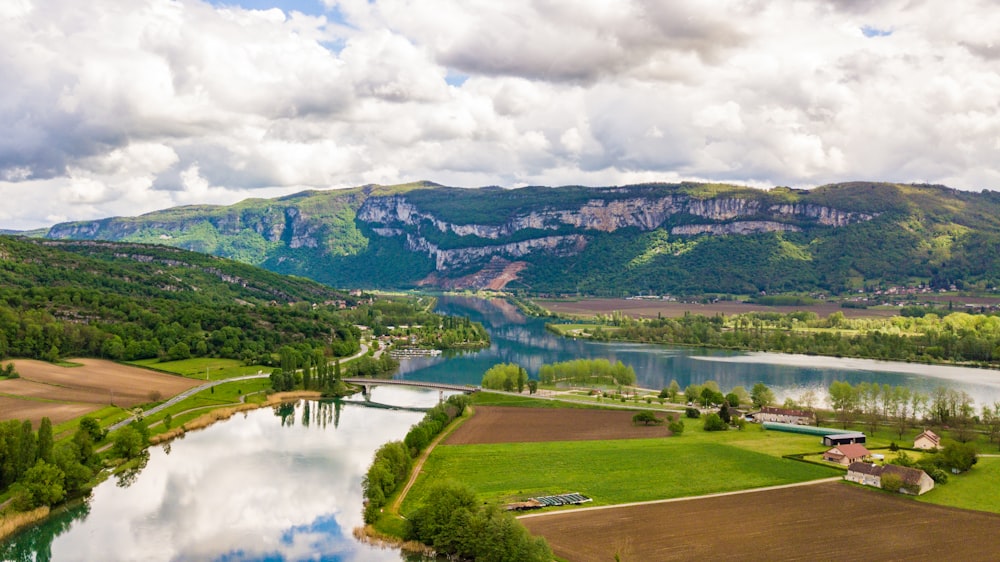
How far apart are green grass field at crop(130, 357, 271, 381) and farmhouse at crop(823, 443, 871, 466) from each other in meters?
58.5

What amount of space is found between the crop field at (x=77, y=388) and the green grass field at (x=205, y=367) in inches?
90.3

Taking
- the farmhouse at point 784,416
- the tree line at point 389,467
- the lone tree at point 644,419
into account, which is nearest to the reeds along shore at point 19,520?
the tree line at point 389,467

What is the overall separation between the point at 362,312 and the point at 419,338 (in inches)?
975

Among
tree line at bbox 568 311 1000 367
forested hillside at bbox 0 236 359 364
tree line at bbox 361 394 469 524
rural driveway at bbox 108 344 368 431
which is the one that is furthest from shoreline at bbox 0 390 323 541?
tree line at bbox 568 311 1000 367

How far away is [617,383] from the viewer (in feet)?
276

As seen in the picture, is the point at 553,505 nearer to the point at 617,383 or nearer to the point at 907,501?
the point at 907,501

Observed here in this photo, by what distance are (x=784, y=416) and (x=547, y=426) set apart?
60.5ft

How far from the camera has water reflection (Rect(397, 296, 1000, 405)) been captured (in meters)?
85.4

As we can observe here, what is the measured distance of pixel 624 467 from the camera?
4950 cm

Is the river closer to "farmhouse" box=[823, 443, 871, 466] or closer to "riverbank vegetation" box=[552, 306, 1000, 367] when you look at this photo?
"riverbank vegetation" box=[552, 306, 1000, 367]

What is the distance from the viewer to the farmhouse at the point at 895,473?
4403 cm

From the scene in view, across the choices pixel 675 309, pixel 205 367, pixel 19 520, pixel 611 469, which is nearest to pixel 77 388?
pixel 205 367

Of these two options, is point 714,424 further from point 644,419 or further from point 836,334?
point 836,334

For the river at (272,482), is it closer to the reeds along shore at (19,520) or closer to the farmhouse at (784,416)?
the reeds along shore at (19,520)
